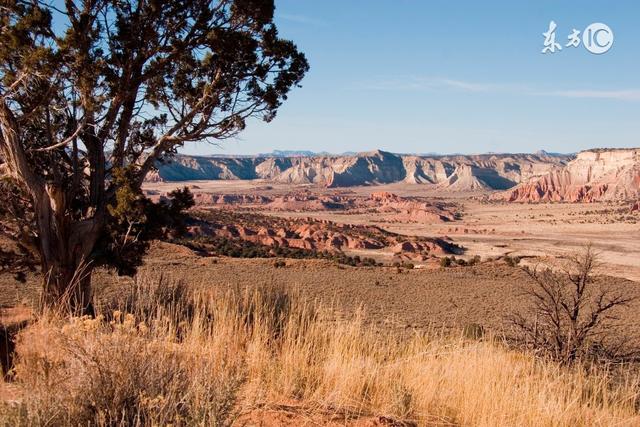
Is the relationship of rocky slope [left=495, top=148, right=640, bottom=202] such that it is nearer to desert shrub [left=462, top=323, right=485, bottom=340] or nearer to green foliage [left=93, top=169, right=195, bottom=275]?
desert shrub [left=462, top=323, right=485, bottom=340]

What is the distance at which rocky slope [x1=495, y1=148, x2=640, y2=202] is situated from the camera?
104188mm

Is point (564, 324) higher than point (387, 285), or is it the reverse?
point (564, 324)

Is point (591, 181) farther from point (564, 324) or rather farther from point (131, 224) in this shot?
point (131, 224)

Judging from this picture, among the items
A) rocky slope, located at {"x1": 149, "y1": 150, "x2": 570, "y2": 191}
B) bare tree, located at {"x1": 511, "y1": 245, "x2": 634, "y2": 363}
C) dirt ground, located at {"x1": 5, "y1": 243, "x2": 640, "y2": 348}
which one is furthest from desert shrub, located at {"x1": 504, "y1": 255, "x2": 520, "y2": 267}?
rocky slope, located at {"x1": 149, "y1": 150, "x2": 570, "y2": 191}

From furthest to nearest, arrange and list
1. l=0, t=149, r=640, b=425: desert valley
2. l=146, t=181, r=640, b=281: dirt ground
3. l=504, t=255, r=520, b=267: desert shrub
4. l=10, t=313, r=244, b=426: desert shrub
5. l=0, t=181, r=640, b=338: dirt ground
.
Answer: l=146, t=181, r=640, b=281: dirt ground → l=504, t=255, r=520, b=267: desert shrub → l=0, t=181, r=640, b=338: dirt ground → l=0, t=149, r=640, b=425: desert valley → l=10, t=313, r=244, b=426: desert shrub

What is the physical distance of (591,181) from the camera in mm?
111875

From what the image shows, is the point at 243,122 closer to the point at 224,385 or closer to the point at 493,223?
the point at 224,385

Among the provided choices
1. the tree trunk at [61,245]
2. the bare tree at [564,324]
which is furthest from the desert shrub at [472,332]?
the tree trunk at [61,245]

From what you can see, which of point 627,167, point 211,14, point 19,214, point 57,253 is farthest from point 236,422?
point 627,167

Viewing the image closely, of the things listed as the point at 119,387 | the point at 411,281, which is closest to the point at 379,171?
the point at 411,281

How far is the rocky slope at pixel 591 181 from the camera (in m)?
104

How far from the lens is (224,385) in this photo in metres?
3.21

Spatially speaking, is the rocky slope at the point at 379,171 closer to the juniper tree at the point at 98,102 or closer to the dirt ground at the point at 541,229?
the dirt ground at the point at 541,229

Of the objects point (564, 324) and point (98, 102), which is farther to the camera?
point (564, 324)
